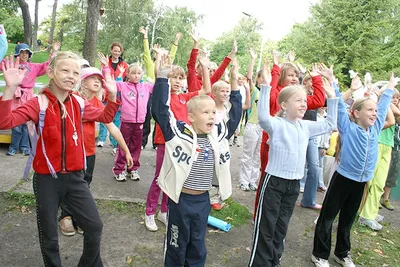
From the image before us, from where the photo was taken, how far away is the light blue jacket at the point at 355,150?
3.58 meters

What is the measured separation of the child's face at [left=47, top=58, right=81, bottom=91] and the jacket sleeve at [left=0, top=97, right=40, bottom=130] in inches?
9.0

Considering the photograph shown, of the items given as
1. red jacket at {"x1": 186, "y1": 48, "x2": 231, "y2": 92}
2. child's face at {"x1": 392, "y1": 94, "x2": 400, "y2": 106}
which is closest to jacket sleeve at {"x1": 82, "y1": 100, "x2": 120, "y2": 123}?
red jacket at {"x1": 186, "y1": 48, "x2": 231, "y2": 92}

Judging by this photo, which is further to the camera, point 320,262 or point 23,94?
point 23,94

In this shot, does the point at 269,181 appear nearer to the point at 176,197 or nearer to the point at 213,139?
the point at 213,139

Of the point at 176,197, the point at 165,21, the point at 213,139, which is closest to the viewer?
the point at 176,197

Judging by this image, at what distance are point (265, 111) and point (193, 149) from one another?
2.65 feet

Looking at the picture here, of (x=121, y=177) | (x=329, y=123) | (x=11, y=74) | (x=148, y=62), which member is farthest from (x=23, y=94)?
(x=329, y=123)

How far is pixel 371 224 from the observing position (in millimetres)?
4906

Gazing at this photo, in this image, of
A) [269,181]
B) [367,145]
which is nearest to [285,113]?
[269,181]

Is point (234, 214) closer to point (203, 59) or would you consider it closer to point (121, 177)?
point (121, 177)

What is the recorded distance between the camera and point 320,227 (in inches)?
143

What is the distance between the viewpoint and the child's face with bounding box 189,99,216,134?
2816mm

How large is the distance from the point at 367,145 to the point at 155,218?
269 cm

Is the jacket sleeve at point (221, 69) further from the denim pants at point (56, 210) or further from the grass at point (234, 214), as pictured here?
the denim pants at point (56, 210)
